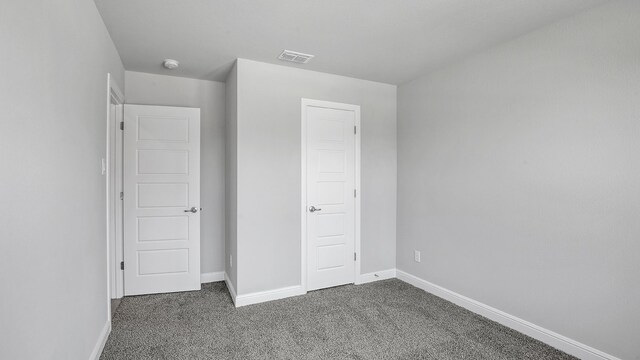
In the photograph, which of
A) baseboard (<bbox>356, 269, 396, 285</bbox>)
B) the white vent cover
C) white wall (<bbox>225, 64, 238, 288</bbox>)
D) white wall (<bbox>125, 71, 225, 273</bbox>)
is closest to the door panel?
baseboard (<bbox>356, 269, 396, 285</bbox>)

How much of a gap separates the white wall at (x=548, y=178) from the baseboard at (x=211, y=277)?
2511 mm

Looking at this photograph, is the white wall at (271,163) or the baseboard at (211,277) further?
the baseboard at (211,277)

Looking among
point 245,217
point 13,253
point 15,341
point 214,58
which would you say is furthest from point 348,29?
point 15,341

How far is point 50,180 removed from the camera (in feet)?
4.61

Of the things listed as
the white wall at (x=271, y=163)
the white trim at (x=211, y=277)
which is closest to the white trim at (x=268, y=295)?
the white wall at (x=271, y=163)

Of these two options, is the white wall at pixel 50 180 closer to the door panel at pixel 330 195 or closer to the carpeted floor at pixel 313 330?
the carpeted floor at pixel 313 330

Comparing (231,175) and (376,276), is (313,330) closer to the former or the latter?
(376,276)

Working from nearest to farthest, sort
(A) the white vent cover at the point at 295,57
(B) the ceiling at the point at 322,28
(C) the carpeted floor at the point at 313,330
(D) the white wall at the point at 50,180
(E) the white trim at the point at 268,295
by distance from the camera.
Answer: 1. (D) the white wall at the point at 50,180
2. (B) the ceiling at the point at 322,28
3. (C) the carpeted floor at the point at 313,330
4. (A) the white vent cover at the point at 295,57
5. (E) the white trim at the point at 268,295

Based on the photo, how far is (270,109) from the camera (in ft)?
10.5

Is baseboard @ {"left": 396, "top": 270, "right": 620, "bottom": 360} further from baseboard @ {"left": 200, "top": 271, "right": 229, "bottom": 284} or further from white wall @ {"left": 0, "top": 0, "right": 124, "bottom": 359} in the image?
white wall @ {"left": 0, "top": 0, "right": 124, "bottom": 359}

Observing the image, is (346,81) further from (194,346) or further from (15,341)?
(15,341)

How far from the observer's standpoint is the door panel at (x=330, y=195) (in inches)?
135

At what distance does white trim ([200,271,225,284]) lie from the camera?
12.0ft

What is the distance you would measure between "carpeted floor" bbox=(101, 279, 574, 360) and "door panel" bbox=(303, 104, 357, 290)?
13.4 inches
